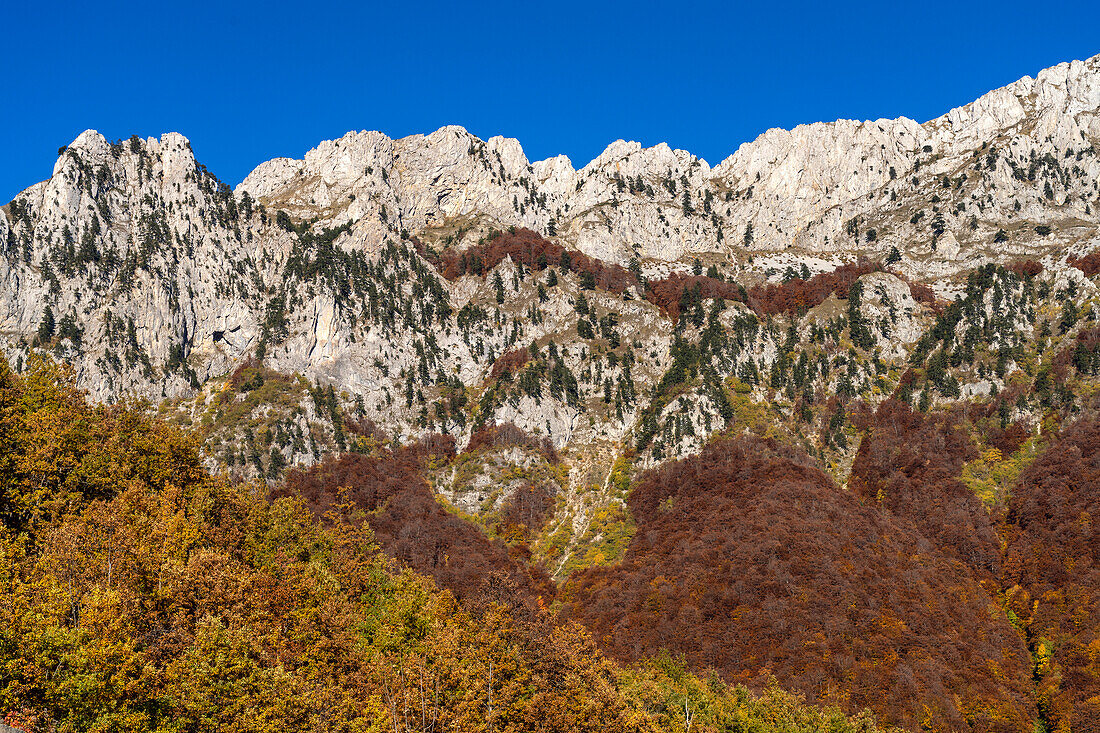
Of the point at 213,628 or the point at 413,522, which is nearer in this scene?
the point at 213,628

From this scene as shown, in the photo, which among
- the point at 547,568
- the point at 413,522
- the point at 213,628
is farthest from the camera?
the point at 547,568

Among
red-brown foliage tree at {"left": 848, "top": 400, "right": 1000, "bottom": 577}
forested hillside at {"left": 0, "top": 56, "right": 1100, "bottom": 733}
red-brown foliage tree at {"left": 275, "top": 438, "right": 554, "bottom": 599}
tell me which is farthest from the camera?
red-brown foliage tree at {"left": 848, "top": 400, "right": 1000, "bottom": 577}

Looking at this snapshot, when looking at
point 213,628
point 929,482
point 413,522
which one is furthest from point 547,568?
point 213,628

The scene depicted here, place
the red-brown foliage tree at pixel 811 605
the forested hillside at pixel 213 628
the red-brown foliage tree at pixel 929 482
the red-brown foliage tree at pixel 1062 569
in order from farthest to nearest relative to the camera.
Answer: the red-brown foliage tree at pixel 929 482, the red-brown foliage tree at pixel 1062 569, the red-brown foliage tree at pixel 811 605, the forested hillside at pixel 213 628

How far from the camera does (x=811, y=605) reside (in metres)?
132

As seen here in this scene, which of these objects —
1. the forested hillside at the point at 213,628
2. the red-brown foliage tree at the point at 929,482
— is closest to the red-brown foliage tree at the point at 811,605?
the red-brown foliage tree at the point at 929,482

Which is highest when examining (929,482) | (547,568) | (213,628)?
(929,482)

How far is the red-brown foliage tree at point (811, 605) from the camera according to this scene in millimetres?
119188

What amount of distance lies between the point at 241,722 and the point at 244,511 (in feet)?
156

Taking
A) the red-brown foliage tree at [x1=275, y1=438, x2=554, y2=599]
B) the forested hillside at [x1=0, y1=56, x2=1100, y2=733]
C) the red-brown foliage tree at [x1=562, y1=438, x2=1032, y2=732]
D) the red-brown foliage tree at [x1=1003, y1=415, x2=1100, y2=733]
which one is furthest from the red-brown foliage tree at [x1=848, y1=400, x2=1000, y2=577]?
the red-brown foliage tree at [x1=275, y1=438, x2=554, y2=599]

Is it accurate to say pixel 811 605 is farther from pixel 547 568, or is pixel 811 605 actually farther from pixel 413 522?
pixel 413 522

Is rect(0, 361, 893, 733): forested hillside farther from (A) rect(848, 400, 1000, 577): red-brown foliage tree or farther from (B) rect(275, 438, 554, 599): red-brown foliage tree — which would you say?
(A) rect(848, 400, 1000, 577): red-brown foliage tree

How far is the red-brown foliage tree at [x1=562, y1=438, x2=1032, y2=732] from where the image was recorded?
119 metres

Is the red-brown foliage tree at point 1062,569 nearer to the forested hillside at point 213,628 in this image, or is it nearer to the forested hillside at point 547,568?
the forested hillside at point 547,568
